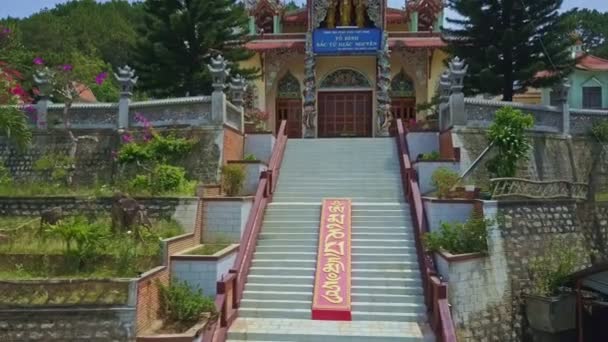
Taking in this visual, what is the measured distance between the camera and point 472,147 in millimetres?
13438

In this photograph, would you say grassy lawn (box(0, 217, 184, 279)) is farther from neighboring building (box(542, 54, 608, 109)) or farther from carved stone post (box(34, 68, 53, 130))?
neighboring building (box(542, 54, 608, 109))

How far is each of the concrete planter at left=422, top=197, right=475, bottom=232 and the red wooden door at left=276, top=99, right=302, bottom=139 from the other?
1132 centimetres

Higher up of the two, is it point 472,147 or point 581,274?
point 472,147

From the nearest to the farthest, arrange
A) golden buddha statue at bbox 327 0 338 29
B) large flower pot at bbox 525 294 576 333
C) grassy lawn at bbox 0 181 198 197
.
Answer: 1. large flower pot at bbox 525 294 576 333
2. grassy lawn at bbox 0 181 198 197
3. golden buddha statue at bbox 327 0 338 29

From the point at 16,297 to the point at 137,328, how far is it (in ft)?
5.54

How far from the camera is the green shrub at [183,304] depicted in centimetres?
856

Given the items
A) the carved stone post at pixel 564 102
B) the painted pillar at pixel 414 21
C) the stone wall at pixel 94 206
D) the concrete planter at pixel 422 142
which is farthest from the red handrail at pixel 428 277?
the painted pillar at pixel 414 21

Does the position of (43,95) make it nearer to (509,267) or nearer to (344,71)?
(344,71)

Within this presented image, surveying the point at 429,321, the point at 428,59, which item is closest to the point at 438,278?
the point at 429,321

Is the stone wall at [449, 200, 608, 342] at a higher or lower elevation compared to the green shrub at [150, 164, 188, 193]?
lower

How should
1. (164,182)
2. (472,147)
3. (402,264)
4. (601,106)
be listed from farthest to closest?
(601,106) → (472,147) → (164,182) → (402,264)

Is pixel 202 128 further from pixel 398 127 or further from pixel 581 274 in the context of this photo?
pixel 581 274

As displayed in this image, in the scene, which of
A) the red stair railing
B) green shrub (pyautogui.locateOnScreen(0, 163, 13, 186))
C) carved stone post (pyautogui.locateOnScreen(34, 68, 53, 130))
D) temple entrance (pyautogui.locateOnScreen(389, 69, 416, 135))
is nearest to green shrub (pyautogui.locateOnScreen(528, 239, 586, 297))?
the red stair railing

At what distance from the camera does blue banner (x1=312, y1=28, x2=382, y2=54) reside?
20.0m
